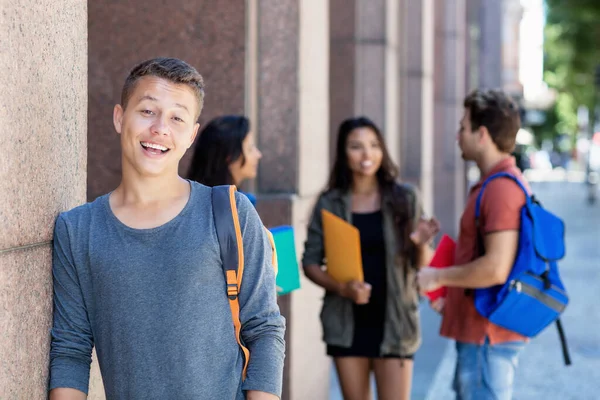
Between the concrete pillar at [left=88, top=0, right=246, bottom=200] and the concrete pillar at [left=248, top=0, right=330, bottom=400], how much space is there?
0.24 m

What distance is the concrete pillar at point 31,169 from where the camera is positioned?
7.26 feet

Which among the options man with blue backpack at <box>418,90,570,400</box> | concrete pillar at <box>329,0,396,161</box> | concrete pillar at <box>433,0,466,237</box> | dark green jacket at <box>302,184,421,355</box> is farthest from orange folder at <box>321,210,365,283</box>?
concrete pillar at <box>433,0,466,237</box>

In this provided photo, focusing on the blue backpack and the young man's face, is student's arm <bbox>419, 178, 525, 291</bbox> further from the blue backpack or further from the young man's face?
the young man's face

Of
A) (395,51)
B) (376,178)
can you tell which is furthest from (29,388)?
(395,51)

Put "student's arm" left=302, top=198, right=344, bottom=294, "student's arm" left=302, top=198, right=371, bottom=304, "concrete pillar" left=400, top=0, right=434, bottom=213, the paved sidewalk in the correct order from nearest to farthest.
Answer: "student's arm" left=302, top=198, right=371, bottom=304
"student's arm" left=302, top=198, right=344, bottom=294
the paved sidewalk
"concrete pillar" left=400, top=0, right=434, bottom=213

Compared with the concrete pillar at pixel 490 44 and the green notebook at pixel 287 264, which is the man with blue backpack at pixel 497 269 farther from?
the concrete pillar at pixel 490 44

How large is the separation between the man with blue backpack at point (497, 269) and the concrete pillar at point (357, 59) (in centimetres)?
465

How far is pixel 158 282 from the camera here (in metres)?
2.34

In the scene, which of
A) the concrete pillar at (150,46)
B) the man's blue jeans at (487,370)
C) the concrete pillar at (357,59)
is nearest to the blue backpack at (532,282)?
the man's blue jeans at (487,370)

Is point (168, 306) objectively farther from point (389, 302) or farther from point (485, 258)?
point (389, 302)

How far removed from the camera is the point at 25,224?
91.7 inches

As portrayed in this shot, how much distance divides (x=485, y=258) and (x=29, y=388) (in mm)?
2311

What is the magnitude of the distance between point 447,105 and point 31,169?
47.4 feet

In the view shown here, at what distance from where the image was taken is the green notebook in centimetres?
Result: 421
